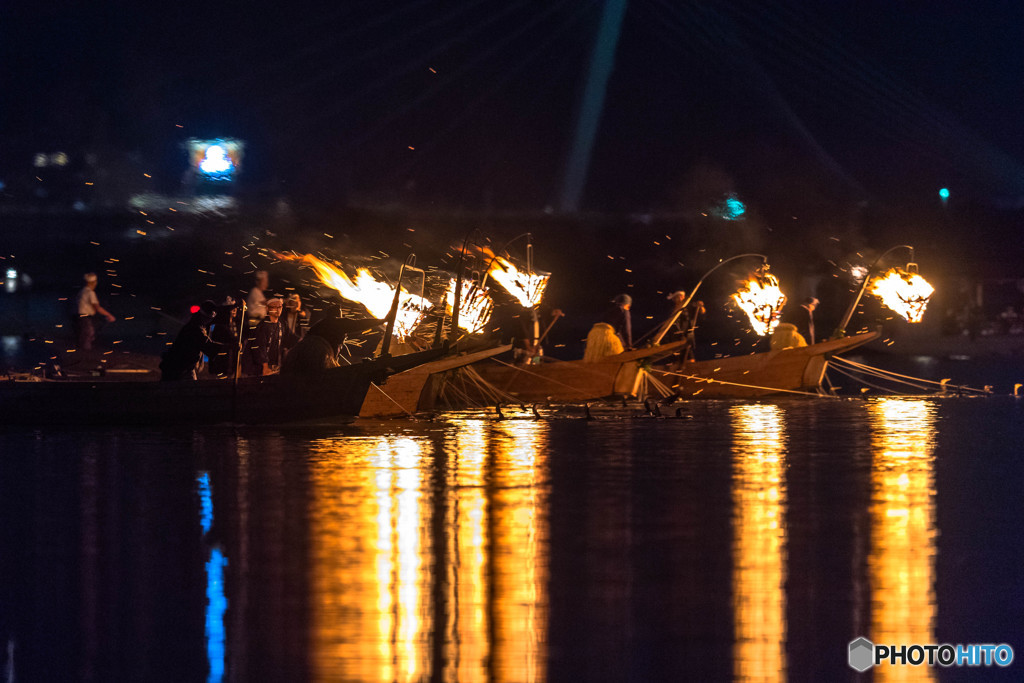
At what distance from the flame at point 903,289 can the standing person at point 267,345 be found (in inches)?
407

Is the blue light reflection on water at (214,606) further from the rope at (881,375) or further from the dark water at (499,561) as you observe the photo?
the rope at (881,375)

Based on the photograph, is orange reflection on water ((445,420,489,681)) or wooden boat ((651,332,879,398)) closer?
orange reflection on water ((445,420,489,681))

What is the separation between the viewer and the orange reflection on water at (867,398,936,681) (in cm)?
711

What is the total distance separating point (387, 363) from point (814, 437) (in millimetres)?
5258

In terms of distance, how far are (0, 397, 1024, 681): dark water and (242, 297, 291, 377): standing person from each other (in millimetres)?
6930

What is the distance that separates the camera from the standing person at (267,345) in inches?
906

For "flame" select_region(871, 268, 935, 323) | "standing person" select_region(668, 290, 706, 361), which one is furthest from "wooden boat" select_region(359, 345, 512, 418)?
"flame" select_region(871, 268, 935, 323)

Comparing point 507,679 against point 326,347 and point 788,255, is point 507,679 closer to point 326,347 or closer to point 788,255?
point 326,347

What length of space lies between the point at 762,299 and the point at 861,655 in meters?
23.8

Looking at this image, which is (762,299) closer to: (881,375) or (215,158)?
(881,375)

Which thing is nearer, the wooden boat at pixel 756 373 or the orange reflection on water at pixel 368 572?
the orange reflection on water at pixel 368 572

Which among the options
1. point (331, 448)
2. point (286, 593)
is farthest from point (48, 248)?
point (286, 593)

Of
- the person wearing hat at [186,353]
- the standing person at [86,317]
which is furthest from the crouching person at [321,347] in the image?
the standing person at [86,317]

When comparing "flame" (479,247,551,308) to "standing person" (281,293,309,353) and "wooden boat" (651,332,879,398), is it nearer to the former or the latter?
"wooden boat" (651,332,879,398)
